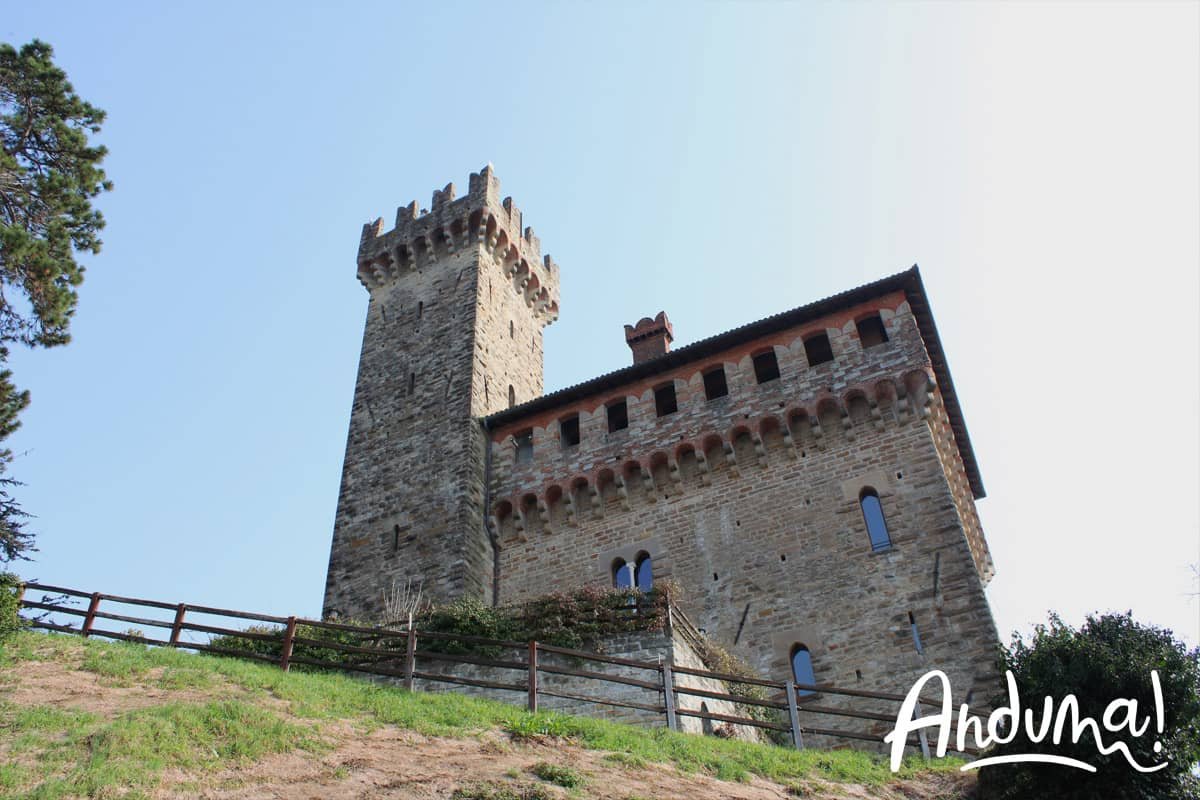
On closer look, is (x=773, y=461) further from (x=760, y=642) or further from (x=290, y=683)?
(x=290, y=683)

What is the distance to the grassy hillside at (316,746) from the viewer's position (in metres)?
9.12

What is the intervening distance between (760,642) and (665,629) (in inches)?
143

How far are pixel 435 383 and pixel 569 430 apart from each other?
4.01m

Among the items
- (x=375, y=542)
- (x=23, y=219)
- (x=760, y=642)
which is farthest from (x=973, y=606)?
(x=23, y=219)

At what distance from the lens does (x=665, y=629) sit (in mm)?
15133

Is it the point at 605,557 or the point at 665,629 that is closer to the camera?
the point at 665,629

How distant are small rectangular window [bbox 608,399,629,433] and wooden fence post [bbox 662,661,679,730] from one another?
383 inches

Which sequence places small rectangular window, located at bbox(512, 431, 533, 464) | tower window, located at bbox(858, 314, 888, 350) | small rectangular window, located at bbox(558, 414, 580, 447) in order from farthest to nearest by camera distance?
small rectangular window, located at bbox(512, 431, 533, 464)
small rectangular window, located at bbox(558, 414, 580, 447)
tower window, located at bbox(858, 314, 888, 350)

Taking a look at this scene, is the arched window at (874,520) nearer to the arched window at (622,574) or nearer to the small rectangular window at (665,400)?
the arched window at (622,574)

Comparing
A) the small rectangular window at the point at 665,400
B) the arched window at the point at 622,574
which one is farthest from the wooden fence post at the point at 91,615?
the small rectangular window at the point at 665,400

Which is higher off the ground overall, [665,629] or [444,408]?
[444,408]

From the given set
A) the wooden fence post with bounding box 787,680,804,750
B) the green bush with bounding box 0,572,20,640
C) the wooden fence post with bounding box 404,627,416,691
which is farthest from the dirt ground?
the wooden fence post with bounding box 404,627,416,691

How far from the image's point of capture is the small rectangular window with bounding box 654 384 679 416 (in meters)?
22.5

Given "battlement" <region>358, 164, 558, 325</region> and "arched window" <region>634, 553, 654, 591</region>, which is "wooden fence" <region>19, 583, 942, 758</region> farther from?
"battlement" <region>358, 164, 558, 325</region>
